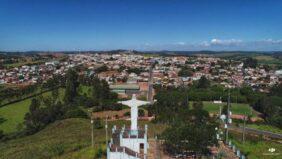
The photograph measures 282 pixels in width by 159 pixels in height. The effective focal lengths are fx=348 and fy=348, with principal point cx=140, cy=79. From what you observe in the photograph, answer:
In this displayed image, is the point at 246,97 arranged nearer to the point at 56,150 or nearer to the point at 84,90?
the point at 84,90

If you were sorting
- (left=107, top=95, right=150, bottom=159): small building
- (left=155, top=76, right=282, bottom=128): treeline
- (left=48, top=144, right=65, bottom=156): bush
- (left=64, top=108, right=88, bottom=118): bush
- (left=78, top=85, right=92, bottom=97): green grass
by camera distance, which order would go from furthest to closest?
(left=78, top=85, right=92, bottom=97): green grass < (left=155, top=76, right=282, bottom=128): treeline < (left=64, top=108, right=88, bottom=118): bush < (left=48, top=144, right=65, bottom=156): bush < (left=107, top=95, right=150, bottom=159): small building

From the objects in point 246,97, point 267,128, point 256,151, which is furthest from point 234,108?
point 256,151

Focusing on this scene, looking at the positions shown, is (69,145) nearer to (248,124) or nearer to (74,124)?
(74,124)

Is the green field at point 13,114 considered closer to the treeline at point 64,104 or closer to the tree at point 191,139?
the treeline at point 64,104

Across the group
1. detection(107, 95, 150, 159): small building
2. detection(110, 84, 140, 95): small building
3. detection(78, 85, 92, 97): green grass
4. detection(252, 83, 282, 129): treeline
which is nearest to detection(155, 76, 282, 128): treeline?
detection(252, 83, 282, 129): treeline

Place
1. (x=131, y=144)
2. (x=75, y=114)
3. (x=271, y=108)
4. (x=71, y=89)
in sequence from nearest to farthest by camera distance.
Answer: (x=131, y=144)
(x=75, y=114)
(x=271, y=108)
(x=71, y=89)

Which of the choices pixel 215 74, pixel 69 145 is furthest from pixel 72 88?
pixel 215 74

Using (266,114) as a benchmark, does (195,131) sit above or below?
above

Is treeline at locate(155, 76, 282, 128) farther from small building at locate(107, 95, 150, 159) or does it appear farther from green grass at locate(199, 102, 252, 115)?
small building at locate(107, 95, 150, 159)
